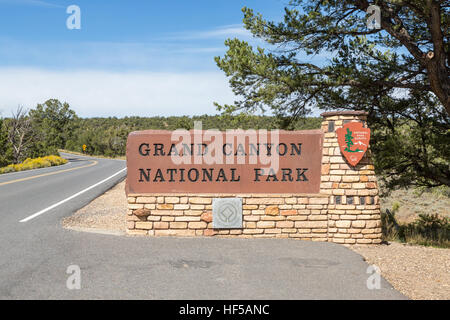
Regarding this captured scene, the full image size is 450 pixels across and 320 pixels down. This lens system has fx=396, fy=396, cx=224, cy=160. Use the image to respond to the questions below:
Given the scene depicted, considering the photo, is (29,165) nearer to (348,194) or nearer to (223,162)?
(223,162)

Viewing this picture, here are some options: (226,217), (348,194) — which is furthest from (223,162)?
(348,194)

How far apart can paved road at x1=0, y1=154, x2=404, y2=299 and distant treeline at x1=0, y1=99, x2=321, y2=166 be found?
19.0ft

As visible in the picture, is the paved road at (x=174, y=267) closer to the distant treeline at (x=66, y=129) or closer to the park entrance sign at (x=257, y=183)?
the park entrance sign at (x=257, y=183)

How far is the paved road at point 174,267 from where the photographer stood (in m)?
4.82

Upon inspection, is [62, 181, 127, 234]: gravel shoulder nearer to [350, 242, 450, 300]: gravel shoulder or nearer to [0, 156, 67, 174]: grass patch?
[350, 242, 450, 300]: gravel shoulder

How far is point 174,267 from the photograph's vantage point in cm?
578

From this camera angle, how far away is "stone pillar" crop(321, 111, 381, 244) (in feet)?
25.1

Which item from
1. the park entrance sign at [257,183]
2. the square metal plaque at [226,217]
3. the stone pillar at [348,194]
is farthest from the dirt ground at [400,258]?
the square metal plaque at [226,217]

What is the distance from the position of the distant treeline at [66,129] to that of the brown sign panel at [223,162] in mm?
3928

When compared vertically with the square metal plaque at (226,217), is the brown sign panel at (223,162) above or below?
above

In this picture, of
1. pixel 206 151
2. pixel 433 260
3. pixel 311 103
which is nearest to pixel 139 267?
pixel 206 151

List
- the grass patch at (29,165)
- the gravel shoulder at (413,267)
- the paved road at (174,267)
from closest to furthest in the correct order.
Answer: the paved road at (174,267), the gravel shoulder at (413,267), the grass patch at (29,165)

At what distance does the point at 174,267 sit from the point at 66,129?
76.3m

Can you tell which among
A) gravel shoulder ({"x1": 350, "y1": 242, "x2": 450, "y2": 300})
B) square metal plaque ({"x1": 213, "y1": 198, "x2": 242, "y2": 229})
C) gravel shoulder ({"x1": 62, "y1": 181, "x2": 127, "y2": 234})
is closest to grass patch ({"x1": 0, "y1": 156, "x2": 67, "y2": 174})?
gravel shoulder ({"x1": 62, "y1": 181, "x2": 127, "y2": 234})
